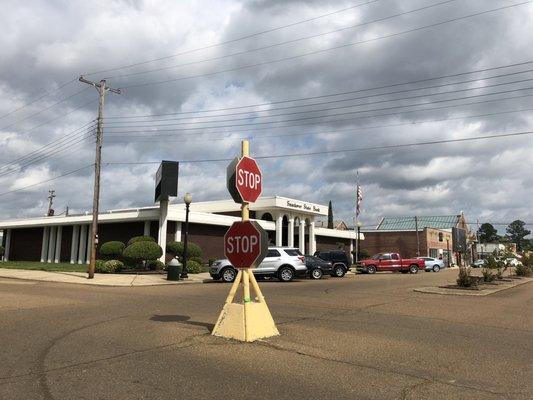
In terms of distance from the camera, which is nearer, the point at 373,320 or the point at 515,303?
the point at 373,320

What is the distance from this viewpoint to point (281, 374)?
248 inches

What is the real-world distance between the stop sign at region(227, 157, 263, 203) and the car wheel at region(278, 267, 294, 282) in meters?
16.9

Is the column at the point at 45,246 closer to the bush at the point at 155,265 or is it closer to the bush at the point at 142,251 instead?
the bush at the point at 155,265

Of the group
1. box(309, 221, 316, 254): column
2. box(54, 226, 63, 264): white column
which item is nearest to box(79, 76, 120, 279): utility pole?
box(54, 226, 63, 264): white column

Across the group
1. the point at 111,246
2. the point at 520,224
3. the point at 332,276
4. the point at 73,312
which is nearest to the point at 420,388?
the point at 73,312

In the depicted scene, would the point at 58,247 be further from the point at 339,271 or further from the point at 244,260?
the point at 244,260

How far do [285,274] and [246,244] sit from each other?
17.7 metres

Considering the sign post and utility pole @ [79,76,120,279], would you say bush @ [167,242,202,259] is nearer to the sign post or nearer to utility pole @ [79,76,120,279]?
utility pole @ [79,76,120,279]

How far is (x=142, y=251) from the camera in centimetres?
3048

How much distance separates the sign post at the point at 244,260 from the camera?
8.31 metres

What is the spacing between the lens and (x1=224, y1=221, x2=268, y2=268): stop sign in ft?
27.3

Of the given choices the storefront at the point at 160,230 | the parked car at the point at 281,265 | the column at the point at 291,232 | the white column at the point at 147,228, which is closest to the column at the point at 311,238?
the storefront at the point at 160,230

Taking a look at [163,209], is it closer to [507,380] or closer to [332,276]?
[332,276]

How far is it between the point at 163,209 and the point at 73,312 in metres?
23.4
